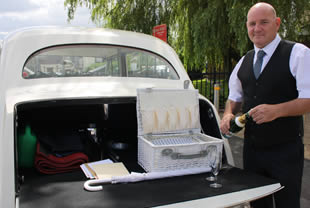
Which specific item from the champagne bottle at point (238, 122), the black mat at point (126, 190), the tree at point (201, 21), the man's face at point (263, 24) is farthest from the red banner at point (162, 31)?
the black mat at point (126, 190)

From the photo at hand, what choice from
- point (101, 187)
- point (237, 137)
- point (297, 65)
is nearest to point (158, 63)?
point (297, 65)

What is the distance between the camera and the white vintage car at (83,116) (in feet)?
5.03

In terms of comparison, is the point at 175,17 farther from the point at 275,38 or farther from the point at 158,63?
the point at 275,38

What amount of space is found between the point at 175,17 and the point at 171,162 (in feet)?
26.2

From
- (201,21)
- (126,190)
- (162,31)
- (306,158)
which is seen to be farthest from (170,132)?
(201,21)

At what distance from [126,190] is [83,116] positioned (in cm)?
141

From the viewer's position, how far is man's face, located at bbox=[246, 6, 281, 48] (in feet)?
6.34

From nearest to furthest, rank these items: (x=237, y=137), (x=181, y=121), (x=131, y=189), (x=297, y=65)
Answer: (x=131, y=189) → (x=297, y=65) → (x=181, y=121) → (x=237, y=137)

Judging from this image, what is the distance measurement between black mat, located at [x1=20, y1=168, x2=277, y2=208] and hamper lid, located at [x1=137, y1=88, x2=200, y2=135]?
0.46 metres

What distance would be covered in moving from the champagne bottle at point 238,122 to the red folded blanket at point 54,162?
3.81 ft

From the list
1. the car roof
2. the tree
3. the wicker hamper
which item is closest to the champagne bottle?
the wicker hamper

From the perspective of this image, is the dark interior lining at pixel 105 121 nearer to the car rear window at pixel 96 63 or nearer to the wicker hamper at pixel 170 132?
the wicker hamper at pixel 170 132

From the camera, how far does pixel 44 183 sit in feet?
5.57

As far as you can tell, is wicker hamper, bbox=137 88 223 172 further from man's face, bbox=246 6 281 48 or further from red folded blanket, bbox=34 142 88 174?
man's face, bbox=246 6 281 48
